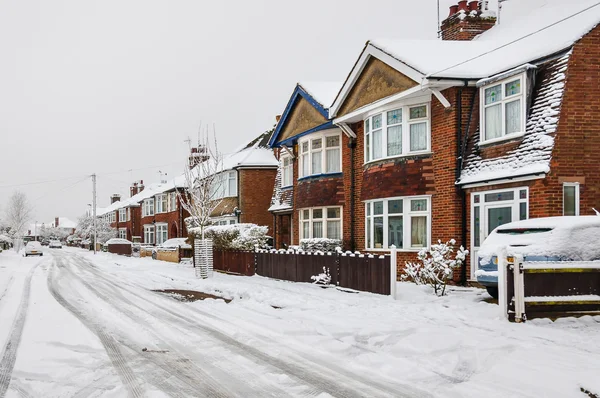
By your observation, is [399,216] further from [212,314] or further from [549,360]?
[549,360]

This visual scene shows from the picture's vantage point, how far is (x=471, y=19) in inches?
803

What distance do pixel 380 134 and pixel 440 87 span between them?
10.0 feet

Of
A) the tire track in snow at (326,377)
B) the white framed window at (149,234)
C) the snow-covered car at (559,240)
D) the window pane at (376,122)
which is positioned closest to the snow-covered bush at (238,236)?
the window pane at (376,122)

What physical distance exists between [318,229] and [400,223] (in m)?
5.77

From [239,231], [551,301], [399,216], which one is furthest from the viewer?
[239,231]

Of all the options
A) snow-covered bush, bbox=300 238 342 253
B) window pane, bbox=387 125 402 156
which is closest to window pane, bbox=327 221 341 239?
snow-covered bush, bbox=300 238 342 253

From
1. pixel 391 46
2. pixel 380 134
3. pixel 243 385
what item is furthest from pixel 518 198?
pixel 243 385

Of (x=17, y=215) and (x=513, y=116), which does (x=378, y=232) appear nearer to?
(x=513, y=116)

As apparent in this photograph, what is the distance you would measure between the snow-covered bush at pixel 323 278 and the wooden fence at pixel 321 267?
10 cm

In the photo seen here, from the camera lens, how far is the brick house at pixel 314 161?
72.6ft

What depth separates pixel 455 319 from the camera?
10.4m

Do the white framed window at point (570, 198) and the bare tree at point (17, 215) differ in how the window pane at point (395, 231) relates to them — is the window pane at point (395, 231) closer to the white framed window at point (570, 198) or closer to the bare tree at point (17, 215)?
the white framed window at point (570, 198)

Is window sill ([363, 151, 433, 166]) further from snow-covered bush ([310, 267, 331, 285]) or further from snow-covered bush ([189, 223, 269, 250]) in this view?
snow-covered bush ([189, 223, 269, 250])

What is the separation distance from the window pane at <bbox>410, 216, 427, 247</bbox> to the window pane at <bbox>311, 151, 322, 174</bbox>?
6.37m
